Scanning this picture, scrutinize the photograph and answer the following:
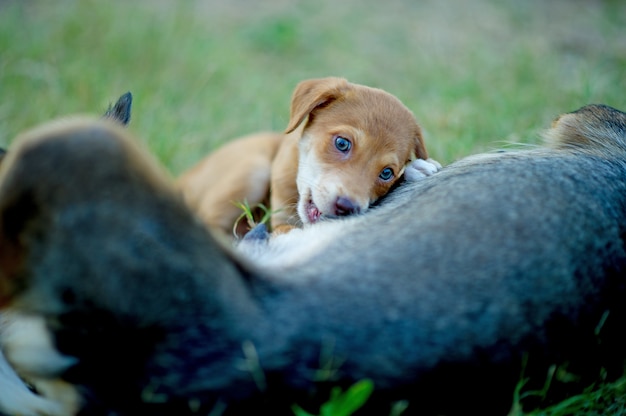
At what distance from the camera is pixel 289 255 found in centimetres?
275

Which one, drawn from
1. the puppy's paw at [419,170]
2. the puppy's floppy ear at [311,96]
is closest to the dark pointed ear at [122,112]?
the puppy's floppy ear at [311,96]

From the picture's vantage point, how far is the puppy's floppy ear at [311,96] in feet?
13.1

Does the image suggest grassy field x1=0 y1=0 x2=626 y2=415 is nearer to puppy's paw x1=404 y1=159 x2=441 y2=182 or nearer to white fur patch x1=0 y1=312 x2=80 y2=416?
puppy's paw x1=404 y1=159 x2=441 y2=182

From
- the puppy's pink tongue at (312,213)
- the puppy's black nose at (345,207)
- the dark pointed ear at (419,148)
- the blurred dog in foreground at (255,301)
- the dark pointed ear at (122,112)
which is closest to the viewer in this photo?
the blurred dog in foreground at (255,301)

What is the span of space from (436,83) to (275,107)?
1.97m

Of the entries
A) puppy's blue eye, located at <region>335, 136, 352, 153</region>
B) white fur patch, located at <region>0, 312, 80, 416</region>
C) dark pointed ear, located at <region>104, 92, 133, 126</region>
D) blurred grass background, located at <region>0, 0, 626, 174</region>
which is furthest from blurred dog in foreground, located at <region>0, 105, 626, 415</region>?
blurred grass background, located at <region>0, 0, 626, 174</region>

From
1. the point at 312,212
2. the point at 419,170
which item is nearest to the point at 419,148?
the point at 419,170

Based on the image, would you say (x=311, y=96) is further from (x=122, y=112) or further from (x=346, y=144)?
(x=122, y=112)

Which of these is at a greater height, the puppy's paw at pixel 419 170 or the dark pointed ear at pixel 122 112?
the dark pointed ear at pixel 122 112

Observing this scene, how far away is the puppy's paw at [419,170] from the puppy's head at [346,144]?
0.07 m

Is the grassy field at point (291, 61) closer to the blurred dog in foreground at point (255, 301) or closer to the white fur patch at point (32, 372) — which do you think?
the blurred dog in foreground at point (255, 301)

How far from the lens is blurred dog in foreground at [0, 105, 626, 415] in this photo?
79.1 inches

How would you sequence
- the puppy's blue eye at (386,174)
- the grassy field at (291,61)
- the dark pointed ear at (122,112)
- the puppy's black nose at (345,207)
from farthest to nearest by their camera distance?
the grassy field at (291,61), the puppy's blue eye at (386,174), the puppy's black nose at (345,207), the dark pointed ear at (122,112)

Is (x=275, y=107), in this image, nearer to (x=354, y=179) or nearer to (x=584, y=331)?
(x=354, y=179)
